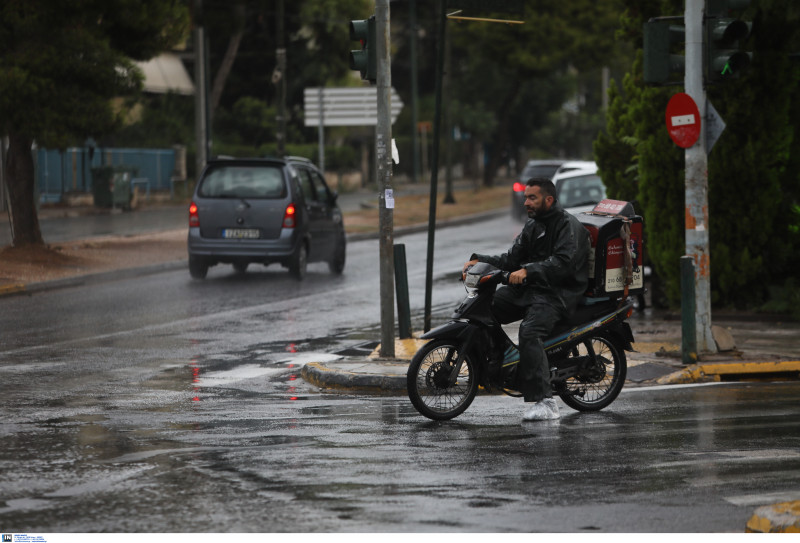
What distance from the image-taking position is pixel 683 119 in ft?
40.7

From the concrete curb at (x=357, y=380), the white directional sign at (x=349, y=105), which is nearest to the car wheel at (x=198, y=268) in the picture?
the concrete curb at (x=357, y=380)

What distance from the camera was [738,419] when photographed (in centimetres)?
939

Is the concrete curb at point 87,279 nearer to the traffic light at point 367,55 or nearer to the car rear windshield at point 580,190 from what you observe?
the car rear windshield at point 580,190

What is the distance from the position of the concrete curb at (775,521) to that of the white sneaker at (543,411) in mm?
3248

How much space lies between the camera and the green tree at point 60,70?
22078mm

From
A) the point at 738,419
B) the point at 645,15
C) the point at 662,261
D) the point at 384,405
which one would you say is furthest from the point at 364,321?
the point at 738,419

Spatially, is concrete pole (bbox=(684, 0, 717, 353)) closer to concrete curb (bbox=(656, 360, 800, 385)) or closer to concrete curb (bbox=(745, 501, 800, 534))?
concrete curb (bbox=(656, 360, 800, 385))

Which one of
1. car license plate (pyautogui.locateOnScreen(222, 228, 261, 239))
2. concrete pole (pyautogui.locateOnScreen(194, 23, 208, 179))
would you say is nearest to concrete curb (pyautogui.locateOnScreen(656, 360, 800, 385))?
car license plate (pyautogui.locateOnScreen(222, 228, 261, 239))

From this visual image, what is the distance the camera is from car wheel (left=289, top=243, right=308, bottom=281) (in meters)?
21.3

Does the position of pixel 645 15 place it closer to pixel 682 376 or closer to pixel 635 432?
pixel 682 376

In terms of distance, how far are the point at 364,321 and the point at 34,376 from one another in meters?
5.56

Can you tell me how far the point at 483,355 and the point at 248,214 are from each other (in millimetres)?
11928

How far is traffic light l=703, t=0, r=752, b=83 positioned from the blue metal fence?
27.9 m

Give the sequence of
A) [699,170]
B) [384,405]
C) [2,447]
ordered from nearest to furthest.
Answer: [2,447] < [384,405] < [699,170]
